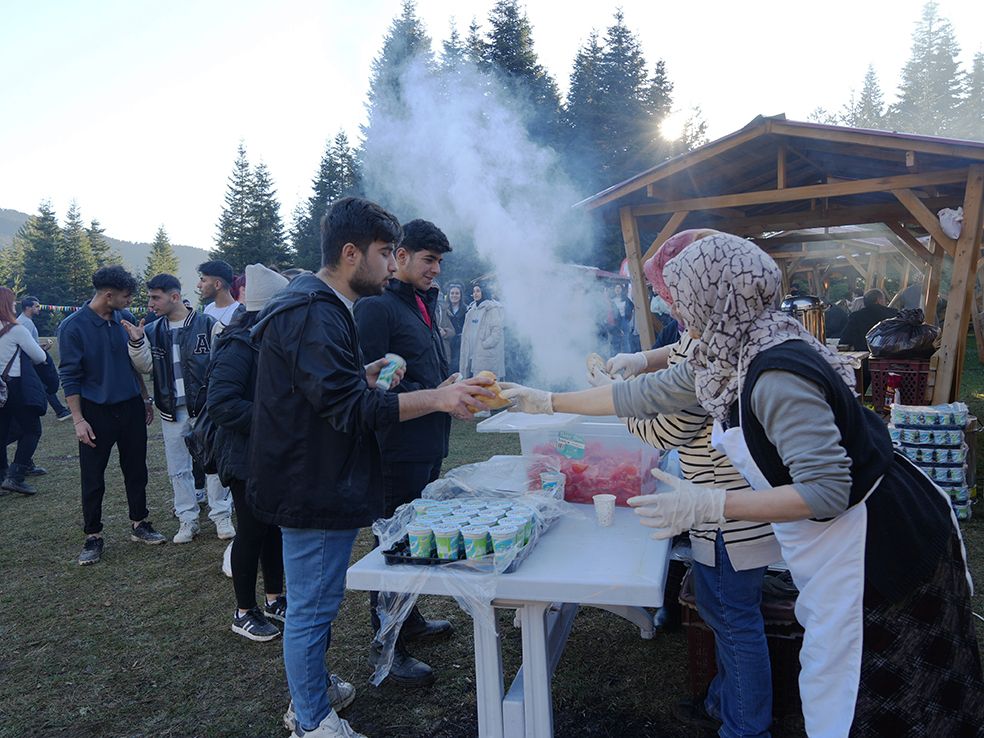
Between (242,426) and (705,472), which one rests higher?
(242,426)

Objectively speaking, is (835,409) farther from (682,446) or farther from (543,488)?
(543,488)

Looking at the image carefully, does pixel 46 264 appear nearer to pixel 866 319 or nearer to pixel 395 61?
pixel 395 61

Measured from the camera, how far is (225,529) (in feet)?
16.0

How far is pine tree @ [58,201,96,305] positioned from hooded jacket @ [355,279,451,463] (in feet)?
127

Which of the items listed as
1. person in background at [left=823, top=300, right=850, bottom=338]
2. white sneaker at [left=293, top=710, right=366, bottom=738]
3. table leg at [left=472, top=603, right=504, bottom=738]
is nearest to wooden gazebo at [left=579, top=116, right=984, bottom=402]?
person in background at [left=823, top=300, right=850, bottom=338]

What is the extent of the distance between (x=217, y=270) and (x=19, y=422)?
4061 millimetres

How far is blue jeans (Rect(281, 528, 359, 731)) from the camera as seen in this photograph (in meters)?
2.14

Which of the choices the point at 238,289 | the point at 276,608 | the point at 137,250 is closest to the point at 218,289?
the point at 238,289

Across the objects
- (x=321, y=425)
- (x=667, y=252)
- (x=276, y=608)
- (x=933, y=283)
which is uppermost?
(x=933, y=283)

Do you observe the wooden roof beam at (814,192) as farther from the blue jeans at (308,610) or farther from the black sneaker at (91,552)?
the black sneaker at (91,552)

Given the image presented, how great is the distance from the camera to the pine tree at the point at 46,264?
36.2m

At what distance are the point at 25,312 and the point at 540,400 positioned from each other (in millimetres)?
10009

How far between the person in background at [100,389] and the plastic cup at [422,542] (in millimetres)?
3523

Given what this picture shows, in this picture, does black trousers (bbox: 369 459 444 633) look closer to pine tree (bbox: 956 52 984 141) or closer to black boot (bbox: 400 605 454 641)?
black boot (bbox: 400 605 454 641)
